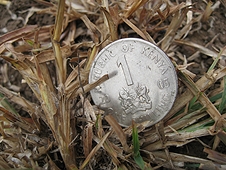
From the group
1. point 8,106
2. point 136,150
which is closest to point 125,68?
point 136,150

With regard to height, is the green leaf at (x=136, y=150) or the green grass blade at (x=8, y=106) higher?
the green grass blade at (x=8, y=106)

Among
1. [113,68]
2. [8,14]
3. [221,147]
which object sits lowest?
[221,147]

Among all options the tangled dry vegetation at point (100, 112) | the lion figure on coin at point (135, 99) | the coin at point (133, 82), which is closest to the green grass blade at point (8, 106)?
the tangled dry vegetation at point (100, 112)

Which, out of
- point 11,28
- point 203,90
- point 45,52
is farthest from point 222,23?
point 11,28

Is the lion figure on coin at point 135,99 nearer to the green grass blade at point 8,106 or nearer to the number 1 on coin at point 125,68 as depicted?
the number 1 on coin at point 125,68

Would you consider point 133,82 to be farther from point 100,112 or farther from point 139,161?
point 139,161

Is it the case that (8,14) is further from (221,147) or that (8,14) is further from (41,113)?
(221,147)

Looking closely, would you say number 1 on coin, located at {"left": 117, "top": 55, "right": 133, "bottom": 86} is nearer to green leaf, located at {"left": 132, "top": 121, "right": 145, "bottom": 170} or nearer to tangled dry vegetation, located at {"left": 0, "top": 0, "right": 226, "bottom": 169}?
tangled dry vegetation, located at {"left": 0, "top": 0, "right": 226, "bottom": 169}
